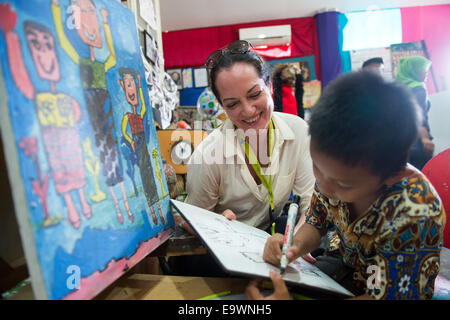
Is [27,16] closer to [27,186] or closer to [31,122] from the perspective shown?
[31,122]

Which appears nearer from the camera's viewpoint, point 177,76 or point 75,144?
point 75,144

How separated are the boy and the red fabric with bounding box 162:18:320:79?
5335 millimetres

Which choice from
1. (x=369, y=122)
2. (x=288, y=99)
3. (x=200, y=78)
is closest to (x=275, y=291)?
(x=369, y=122)

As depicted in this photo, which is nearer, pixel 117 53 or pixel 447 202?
pixel 117 53

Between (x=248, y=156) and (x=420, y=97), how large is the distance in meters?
1.57

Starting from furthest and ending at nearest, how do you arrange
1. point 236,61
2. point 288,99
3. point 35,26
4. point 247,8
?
point 247,8, point 288,99, point 236,61, point 35,26

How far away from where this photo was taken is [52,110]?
1.62 feet

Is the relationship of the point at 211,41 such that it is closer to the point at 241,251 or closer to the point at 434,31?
the point at 434,31

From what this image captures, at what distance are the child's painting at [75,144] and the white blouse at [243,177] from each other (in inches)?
14.2

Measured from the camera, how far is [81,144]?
1.80 ft

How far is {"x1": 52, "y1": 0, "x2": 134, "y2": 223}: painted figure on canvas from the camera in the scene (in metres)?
0.59

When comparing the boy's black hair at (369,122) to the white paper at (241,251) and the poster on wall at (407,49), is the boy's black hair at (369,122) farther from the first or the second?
the poster on wall at (407,49)
